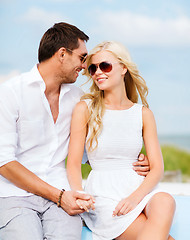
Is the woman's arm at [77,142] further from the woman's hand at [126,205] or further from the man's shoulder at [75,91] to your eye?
the woman's hand at [126,205]

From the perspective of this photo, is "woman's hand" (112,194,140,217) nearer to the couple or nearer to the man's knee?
the couple

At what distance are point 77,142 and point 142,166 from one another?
54cm

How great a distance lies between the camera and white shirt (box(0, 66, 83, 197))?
2.53 m

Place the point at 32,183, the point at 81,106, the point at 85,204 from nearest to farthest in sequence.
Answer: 1. the point at 85,204
2. the point at 32,183
3. the point at 81,106

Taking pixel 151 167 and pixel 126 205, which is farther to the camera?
pixel 151 167

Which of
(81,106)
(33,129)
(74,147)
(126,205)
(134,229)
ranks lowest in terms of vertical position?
(134,229)

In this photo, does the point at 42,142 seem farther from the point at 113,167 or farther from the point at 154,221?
the point at 154,221

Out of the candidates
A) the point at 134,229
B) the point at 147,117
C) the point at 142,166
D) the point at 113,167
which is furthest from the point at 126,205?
the point at 147,117

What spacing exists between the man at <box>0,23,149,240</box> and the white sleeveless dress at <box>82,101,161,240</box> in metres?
0.15

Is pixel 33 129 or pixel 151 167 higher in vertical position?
pixel 33 129

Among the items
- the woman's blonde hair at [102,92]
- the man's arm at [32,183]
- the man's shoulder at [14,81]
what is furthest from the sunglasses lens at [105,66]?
the man's arm at [32,183]

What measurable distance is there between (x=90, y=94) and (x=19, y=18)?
2081cm

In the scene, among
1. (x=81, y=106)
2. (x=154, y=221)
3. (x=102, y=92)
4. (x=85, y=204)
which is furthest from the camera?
(x=102, y=92)

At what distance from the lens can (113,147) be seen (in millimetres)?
2680
